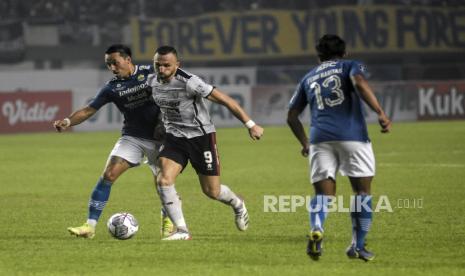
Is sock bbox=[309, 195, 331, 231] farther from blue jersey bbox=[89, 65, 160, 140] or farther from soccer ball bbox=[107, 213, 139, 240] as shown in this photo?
→ blue jersey bbox=[89, 65, 160, 140]

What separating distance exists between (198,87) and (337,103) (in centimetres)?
183

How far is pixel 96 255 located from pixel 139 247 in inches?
24.6

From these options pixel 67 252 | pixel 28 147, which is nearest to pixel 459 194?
pixel 67 252

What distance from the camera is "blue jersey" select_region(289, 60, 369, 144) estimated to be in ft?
28.2

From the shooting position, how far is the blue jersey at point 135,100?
1084 cm

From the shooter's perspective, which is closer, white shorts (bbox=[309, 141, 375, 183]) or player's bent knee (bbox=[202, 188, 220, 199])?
white shorts (bbox=[309, 141, 375, 183])

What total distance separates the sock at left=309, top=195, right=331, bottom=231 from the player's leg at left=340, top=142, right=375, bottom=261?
0.24 meters

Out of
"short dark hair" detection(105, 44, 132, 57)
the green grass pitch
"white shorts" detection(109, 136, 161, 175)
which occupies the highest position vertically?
"short dark hair" detection(105, 44, 132, 57)

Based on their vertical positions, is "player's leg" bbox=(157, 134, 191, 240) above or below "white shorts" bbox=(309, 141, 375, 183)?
below

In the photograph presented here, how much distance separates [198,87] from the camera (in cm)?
1005

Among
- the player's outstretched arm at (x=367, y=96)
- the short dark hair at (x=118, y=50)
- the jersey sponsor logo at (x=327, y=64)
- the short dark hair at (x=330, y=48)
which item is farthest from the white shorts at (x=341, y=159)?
the short dark hair at (x=118, y=50)

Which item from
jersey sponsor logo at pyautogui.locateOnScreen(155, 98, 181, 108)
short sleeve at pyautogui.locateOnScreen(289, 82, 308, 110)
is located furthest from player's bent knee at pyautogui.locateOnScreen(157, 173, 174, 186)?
short sleeve at pyautogui.locateOnScreen(289, 82, 308, 110)

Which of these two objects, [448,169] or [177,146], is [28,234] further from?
[448,169]

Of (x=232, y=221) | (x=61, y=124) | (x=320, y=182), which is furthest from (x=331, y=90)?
(x=232, y=221)
